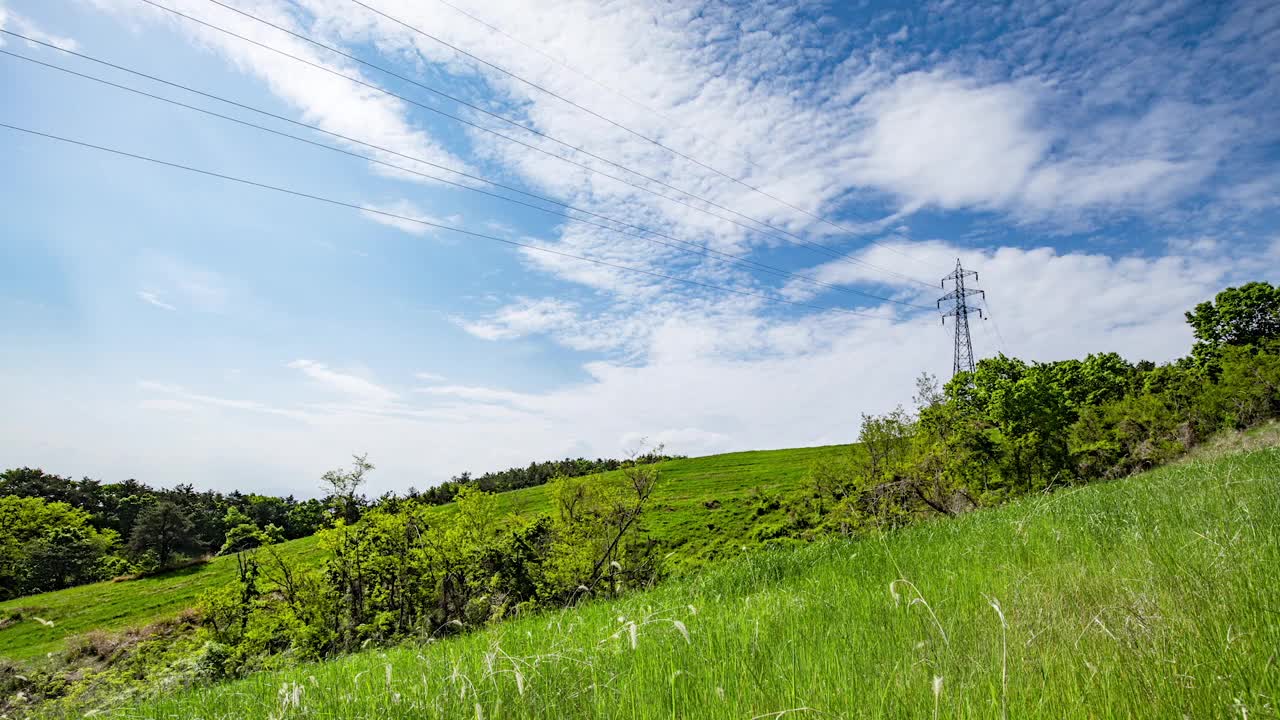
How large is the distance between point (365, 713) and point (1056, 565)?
4.85 meters

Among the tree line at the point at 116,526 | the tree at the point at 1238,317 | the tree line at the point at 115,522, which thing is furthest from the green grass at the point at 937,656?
the tree at the point at 1238,317

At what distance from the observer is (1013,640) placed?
2881 mm

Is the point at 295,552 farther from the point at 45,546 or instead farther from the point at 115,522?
the point at 115,522

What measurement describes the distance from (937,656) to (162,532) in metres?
92.6

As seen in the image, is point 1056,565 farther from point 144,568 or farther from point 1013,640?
Answer: point 144,568

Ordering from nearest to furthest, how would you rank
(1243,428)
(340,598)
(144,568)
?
(340,598) < (1243,428) < (144,568)

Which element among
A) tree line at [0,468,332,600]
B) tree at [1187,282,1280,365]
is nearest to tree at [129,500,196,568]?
tree line at [0,468,332,600]

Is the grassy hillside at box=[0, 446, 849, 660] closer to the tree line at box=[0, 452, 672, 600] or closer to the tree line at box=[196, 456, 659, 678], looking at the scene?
the tree line at box=[0, 452, 672, 600]

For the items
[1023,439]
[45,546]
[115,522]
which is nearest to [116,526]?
[115,522]

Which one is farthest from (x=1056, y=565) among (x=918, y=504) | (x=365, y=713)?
(x=918, y=504)

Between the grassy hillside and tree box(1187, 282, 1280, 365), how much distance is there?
4836 cm

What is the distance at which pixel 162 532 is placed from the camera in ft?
232

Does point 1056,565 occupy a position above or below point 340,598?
above

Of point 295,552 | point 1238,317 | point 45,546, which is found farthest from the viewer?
point 1238,317
